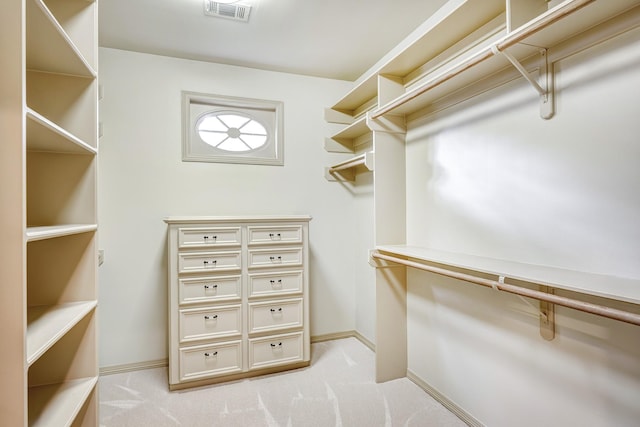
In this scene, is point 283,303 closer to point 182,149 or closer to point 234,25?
point 182,149

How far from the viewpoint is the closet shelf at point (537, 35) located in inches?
42.4

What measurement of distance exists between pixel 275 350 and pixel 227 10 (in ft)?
7.54

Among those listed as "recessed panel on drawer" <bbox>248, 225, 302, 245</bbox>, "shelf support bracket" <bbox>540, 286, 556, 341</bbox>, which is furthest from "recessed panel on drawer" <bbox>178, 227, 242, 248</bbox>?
"shelf support bracket" <bbox>540, 286, 556, 341</bbox>

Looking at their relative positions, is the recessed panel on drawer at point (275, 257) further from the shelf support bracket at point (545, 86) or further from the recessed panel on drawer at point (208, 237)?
the shelf support bracket at point (545, 86)

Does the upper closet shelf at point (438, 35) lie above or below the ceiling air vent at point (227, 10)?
below

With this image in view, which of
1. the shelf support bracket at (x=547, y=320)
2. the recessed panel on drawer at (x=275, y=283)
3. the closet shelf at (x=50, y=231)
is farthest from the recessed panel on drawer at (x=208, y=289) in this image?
the shelf support bracket at (x=547, y=320)

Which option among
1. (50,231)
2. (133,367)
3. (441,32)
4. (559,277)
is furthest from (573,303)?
(133,367)

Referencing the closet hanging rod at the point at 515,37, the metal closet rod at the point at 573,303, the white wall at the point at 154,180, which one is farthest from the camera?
the white wall at the point at 154,180

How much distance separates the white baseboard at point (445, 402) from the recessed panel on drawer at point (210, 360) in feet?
3.99

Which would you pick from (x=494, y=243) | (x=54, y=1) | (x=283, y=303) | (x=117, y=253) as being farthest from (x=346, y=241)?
(x=54, y=1)

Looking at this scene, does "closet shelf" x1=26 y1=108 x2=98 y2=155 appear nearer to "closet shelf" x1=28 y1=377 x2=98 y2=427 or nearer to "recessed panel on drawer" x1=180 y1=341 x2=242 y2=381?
"closet shelf" x1=28 y1=377 x2=98 y2=427

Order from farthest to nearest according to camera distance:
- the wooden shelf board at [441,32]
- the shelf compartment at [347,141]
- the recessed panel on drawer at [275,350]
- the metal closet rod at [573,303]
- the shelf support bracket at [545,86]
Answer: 1. the shelf compartment at [347,141]
2. the recessed panel on drawer at [275,350]
3. the wooden shelf board at [441,32]
4. the shelf support bracket at [545,86]
5. the metal closet rod at [573,303]

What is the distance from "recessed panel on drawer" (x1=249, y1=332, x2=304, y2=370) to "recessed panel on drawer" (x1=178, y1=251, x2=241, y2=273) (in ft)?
1.86

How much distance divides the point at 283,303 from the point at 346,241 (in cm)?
95
